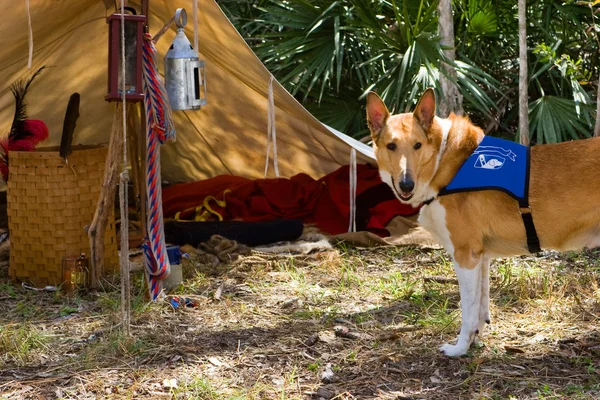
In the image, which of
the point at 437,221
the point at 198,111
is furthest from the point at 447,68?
the point at 437,221

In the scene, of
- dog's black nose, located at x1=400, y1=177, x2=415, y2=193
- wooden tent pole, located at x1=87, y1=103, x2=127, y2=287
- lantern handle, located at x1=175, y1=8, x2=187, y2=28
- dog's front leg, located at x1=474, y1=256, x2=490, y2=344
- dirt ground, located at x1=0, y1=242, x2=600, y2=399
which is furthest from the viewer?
wooden tent pole, located at x1=87, y1=103, x2=127, y2=287

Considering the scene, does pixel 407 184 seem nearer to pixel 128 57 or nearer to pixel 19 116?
pixel 128 57

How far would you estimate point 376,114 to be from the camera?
12.1ft

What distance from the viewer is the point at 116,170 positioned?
4.44m

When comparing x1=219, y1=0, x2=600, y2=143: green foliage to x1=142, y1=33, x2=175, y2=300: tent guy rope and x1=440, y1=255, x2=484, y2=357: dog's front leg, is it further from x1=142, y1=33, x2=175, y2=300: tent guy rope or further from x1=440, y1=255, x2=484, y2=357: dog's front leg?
x1=440, y1=255, x2=484, y2=357: dog's front leg

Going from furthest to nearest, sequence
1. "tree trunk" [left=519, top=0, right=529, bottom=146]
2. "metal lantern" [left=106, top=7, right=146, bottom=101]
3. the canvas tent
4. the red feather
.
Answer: "tree trunk" [left=519, top=0, right=529, bottom=146]
the red feather
the canvas tent
"metal lantern" [left=106, top=7, right=146, bottom=101]

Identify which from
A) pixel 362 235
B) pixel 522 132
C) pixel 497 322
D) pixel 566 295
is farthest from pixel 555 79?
pixel 497 322

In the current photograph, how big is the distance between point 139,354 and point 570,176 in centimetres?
Result: 200

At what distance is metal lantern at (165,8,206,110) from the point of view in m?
4.19

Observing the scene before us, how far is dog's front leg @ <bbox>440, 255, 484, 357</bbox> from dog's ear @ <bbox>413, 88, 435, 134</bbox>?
0.61 m

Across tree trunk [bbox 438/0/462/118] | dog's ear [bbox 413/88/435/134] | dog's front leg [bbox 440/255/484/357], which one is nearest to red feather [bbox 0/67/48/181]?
dog's ear [bbox 413/88/435/134]

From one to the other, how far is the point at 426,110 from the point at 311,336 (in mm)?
1176

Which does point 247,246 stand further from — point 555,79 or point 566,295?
point 555,79

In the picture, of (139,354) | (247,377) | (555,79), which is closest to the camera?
(247,377)
